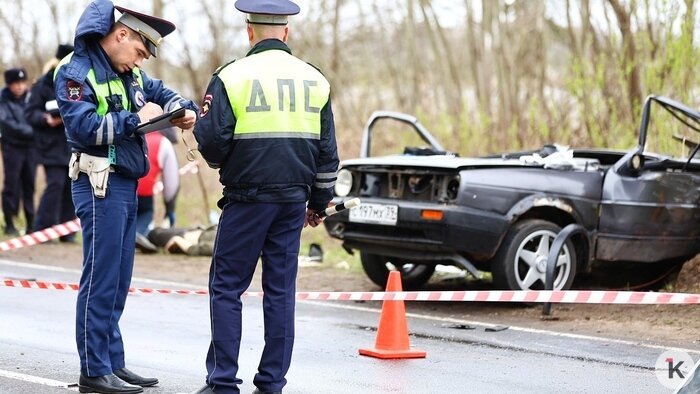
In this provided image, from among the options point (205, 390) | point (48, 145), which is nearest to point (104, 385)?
point (205, 390)

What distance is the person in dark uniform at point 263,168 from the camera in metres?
5.47

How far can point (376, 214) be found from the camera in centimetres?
947

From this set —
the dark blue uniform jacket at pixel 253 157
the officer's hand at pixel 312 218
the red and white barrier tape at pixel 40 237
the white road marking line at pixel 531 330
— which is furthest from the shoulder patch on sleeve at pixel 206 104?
the red and white barrier tape at pixel 40 237

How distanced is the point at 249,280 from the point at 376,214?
3877mm

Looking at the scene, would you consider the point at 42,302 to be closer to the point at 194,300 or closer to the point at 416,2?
the point at 194,300

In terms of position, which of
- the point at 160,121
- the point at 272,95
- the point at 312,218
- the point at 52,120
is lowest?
the point at 312,218

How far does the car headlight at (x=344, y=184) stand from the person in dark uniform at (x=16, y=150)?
564 cm

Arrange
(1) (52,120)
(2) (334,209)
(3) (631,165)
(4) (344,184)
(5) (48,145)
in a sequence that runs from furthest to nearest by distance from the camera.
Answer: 1. (5) (48,145)
2. (1) (52,120)
3. (4) (344,184)
4. (3) (631,165)
5. (2) (334,209)

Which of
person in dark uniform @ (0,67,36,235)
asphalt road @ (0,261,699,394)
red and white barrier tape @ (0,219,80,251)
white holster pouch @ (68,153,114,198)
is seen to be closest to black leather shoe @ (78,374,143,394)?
asphalt road @ (0,261,699,394)

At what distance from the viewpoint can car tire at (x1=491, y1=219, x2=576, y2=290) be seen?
9.26 metres

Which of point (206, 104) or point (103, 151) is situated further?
point (103, 151)

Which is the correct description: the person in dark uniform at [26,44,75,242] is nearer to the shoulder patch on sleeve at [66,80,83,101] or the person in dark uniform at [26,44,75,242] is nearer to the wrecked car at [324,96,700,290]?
the wrecked car at [324,96,700,290]

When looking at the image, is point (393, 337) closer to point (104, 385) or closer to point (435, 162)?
point (104, 385)

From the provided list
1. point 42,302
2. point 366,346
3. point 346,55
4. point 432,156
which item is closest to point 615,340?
point 366,346
